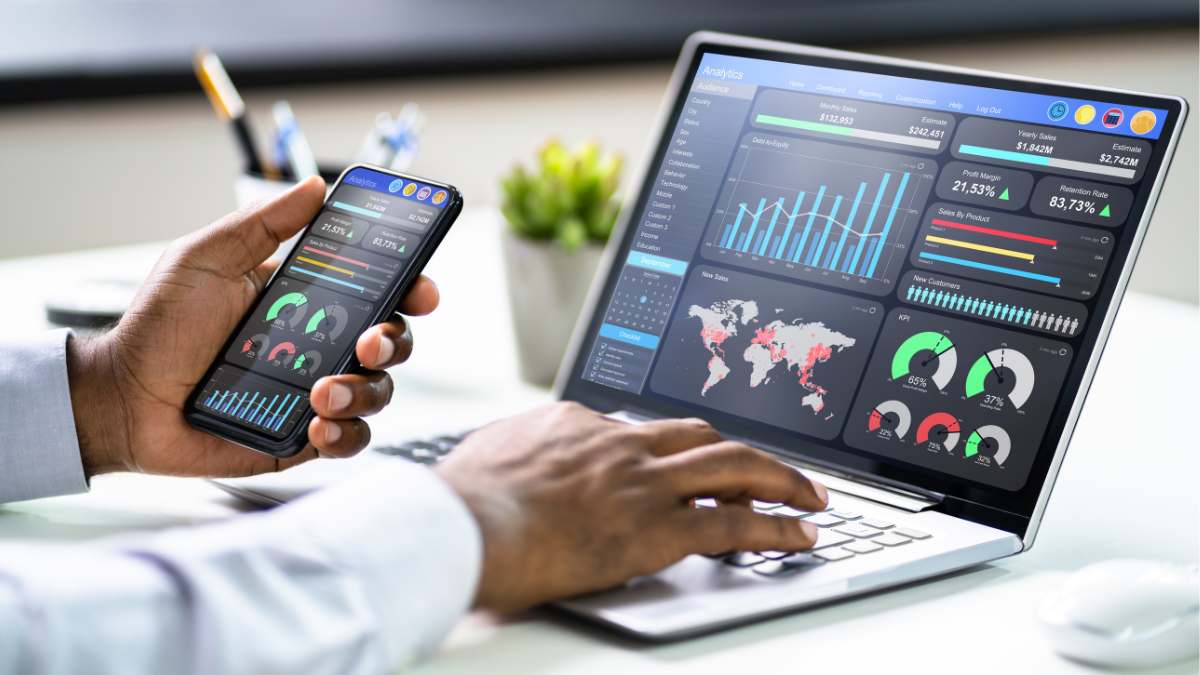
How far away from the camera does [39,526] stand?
2.57 feet

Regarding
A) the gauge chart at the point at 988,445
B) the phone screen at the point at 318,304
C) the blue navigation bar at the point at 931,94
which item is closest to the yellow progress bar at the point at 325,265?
the phone screen at the point at 318,304

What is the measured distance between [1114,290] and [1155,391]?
40 cm

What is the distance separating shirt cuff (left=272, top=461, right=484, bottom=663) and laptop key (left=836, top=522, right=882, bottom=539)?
0.24m

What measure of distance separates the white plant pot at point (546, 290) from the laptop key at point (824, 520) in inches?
16.6

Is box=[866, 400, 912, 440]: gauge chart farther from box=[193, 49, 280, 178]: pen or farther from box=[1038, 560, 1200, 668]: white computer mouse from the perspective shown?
box=[193, 49, 280, 178]: pen

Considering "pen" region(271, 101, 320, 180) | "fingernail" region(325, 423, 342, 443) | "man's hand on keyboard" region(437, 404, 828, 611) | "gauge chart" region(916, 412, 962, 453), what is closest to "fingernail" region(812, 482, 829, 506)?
"man's hand on keyboard" region(437, 404, 828, 611)

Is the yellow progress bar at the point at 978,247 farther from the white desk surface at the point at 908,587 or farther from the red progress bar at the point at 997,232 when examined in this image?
the white desk surface at the point at 908,587

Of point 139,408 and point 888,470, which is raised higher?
point 888,470

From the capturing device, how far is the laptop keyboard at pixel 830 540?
2.24 feet

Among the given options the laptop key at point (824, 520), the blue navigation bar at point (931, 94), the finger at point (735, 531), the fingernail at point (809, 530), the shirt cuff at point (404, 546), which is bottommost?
the shirt cuff at point (404, 546)

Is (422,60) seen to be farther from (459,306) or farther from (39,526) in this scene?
(39,526)

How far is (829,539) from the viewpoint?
0.72m

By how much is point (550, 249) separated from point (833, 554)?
508mm

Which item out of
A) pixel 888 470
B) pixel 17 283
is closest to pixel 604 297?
pixel 888 470
